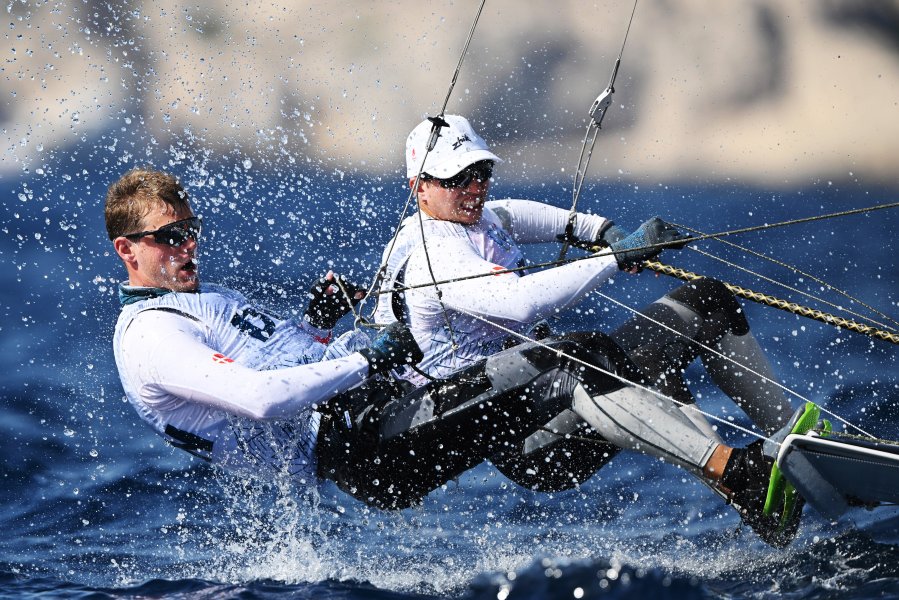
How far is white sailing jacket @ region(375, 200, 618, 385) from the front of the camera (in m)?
3.17

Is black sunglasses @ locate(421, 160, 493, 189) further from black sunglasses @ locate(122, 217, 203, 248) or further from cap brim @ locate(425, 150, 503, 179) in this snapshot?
black sunglasses @ locate(122, 217, 203, 248)

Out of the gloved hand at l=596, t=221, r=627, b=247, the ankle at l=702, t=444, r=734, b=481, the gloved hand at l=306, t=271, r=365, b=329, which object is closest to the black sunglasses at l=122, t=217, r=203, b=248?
the gloved hand at l=306, t=271, r=365, b=329

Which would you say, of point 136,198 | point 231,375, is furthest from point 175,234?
point 231,375

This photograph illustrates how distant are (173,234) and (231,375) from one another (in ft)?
1.76

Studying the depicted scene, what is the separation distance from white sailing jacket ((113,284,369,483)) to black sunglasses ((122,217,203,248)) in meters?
0.15

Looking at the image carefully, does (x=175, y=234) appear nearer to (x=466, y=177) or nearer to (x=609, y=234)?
(x=466, y=177)

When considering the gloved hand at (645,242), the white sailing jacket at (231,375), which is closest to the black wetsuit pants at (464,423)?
the white sailing jacket at (231,375)

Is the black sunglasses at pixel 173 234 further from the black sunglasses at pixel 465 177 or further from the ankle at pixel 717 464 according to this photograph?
the ankle at pixel 717 464

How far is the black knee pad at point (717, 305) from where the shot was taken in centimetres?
343

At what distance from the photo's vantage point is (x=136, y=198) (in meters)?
3.26

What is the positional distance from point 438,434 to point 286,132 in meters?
6.82

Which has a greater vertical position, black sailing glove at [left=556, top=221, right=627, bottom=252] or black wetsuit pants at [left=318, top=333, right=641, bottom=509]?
black sailing glove at [left=556, top=221, right=627, bottom=252]

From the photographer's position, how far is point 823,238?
7.36m

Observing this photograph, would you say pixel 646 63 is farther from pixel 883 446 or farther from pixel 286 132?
pixel 883 446
